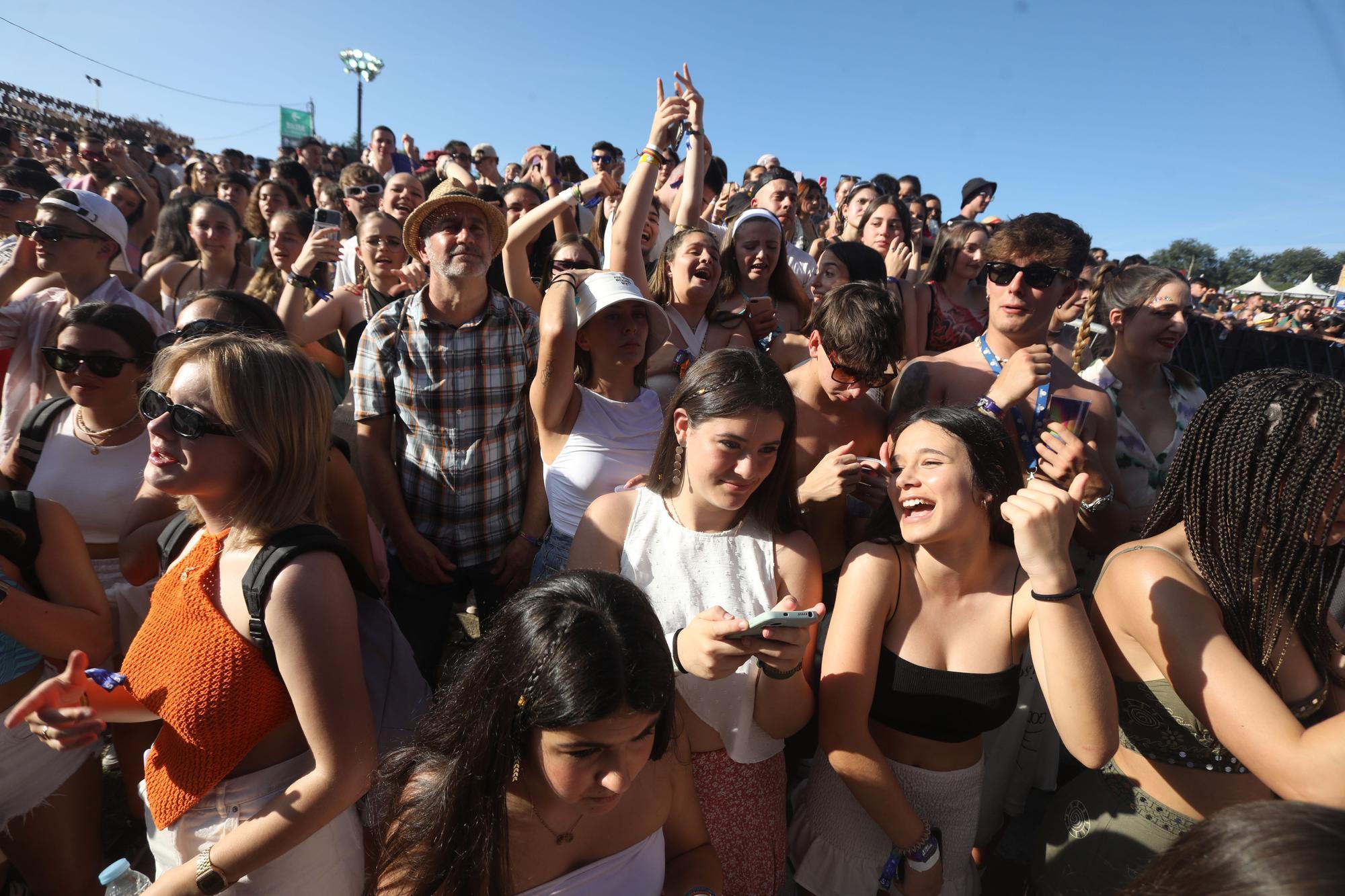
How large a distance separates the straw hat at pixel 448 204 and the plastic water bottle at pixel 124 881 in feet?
8.12

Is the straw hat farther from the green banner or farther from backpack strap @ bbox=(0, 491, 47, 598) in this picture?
the green banner

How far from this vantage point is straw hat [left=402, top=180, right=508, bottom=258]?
9.94ft

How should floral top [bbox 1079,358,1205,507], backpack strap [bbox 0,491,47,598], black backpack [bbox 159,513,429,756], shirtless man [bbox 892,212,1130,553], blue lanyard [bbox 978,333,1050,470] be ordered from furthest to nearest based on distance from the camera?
floral top [bbox 1079,358,1205,507]
blue lanyard [bbox 978,333,1050,470]
shirtless man [bbox 892,212,1130,553]
backpack strap [bbox 0,491,47,598]
black backpack [bbox 159,513,429,756]

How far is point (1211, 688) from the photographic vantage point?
4.96 feet

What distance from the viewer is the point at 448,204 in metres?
3.06

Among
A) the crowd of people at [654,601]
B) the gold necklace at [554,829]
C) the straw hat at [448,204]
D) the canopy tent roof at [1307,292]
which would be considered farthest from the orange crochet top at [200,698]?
the canopy tent roof at [1307,292]

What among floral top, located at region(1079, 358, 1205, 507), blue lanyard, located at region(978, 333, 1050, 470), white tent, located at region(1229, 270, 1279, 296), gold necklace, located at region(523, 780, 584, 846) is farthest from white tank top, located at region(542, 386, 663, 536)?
white tent, located at region(1229, 270, 1279, 296)

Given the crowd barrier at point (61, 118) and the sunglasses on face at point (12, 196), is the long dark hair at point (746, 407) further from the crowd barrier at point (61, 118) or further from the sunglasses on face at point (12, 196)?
the crowd barrier at point (61, 118)

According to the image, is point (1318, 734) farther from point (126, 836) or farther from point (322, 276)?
point (322, 276)

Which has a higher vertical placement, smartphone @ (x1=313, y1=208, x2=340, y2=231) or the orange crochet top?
smartphone @ (x1=313, y1=208, x2=340, y2=231)

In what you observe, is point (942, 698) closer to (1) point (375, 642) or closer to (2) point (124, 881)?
(1) point (375, 642)

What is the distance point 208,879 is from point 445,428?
1.80 meters

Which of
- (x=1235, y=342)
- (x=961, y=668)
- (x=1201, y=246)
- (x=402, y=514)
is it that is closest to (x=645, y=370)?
(x=402, y=514)

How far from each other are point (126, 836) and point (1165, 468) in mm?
4842
